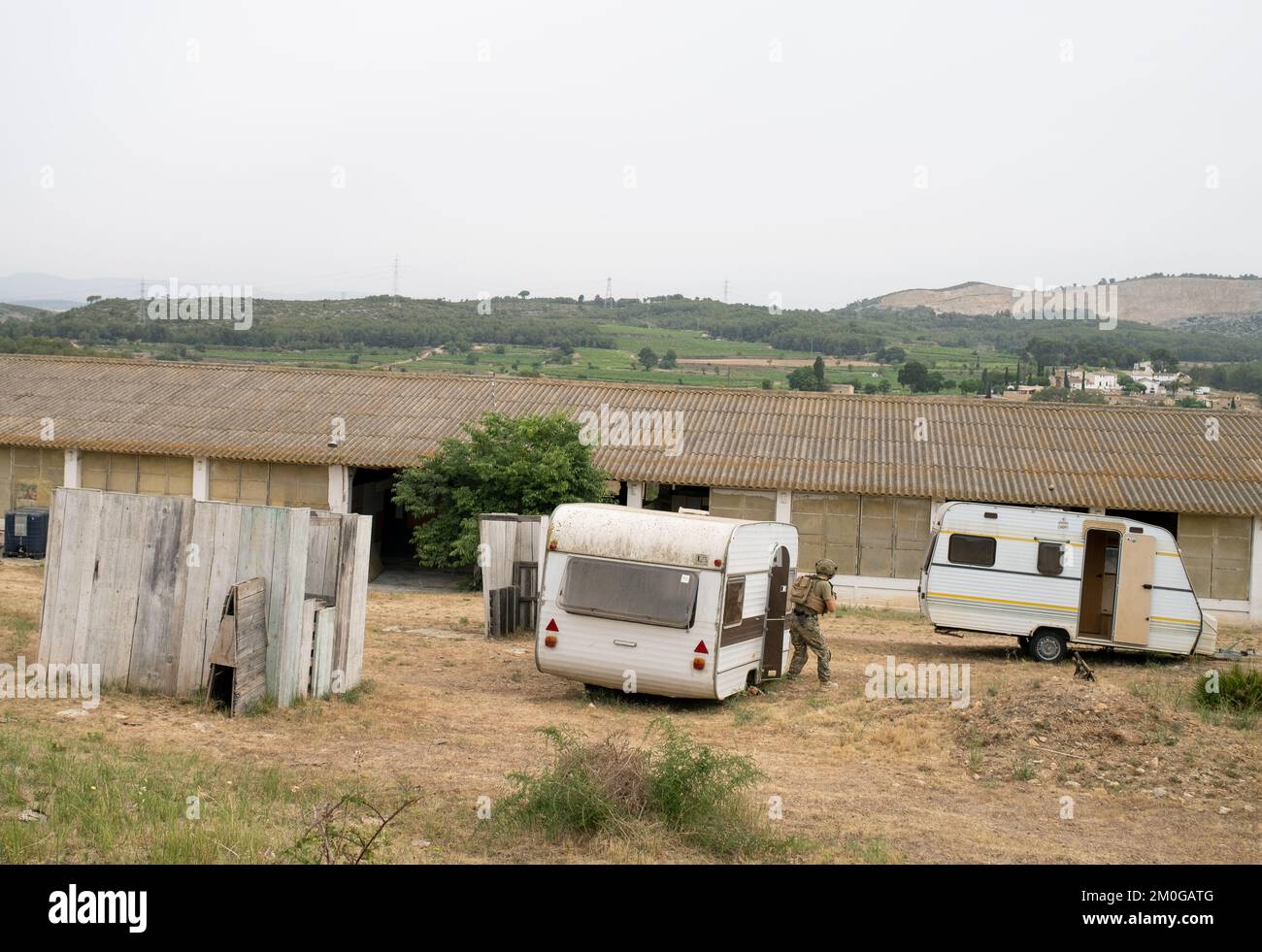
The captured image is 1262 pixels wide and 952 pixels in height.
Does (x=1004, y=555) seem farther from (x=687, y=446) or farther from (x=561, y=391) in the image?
(x=561, y=391)

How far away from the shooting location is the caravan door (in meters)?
18.8

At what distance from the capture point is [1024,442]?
107ft

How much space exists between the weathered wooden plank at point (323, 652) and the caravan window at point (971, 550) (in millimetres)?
10771

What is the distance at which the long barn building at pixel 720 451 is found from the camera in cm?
2900

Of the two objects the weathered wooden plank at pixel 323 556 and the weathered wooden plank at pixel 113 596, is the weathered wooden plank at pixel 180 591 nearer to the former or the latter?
the weathered wooden plank at pixel 113 596

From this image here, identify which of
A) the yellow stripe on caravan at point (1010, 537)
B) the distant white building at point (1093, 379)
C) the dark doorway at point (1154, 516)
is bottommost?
the dark doorway at point (1154, 516)

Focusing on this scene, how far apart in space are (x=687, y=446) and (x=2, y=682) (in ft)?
72.1

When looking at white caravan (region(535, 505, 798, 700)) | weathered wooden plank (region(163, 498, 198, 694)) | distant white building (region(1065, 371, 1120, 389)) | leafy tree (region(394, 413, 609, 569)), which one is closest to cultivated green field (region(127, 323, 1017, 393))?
distant white building (region(1065, 371, 1120, 389))

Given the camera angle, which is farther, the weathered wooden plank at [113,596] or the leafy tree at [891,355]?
the leafy tree at [891,355]

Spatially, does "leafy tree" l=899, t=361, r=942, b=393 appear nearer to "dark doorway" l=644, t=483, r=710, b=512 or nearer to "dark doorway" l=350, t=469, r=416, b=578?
"dark doorway" l=644, t=483, r=710, b=512

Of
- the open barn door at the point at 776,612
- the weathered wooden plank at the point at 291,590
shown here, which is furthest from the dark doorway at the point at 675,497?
the weathered wooden plank at the point at 291,590

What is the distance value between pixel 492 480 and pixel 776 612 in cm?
1322

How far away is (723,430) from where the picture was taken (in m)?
33.6
